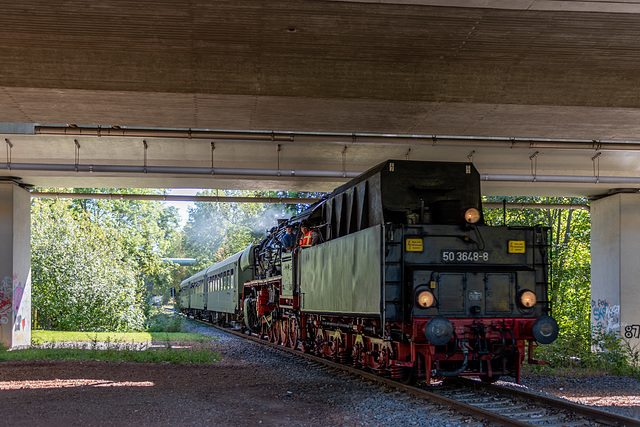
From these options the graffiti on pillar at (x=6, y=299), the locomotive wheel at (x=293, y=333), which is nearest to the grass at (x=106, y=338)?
the graffiti on pillar at (x=6, y=299)

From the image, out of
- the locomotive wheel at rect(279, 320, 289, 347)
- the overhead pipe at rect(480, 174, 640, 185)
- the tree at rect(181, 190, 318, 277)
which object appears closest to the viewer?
the overhead pipe at rect(480, 174, 640, 185)

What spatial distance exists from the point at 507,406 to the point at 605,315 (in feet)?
35.4

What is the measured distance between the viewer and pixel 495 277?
9.05 metres

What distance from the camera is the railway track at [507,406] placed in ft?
23.3

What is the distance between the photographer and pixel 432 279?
347 inches

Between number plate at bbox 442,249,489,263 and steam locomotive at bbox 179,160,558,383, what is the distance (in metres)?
0.01

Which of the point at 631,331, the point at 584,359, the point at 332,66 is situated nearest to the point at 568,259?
the point at 631,331

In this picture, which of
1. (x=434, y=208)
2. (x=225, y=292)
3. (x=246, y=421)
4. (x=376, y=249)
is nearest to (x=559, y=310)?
(x=225, y=292)

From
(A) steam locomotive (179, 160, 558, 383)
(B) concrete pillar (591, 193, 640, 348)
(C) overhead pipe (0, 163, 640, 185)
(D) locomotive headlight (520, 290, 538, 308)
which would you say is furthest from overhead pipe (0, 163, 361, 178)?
(B) concrete pillar (591, 193, 640, 348)

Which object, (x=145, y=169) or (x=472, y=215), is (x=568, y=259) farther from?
(x=472, y=215)

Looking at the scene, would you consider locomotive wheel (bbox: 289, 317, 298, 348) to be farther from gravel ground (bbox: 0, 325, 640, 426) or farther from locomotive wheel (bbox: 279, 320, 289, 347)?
gravel ground (bbox: 0, 325, 640, 426)

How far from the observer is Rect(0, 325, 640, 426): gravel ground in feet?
25.0

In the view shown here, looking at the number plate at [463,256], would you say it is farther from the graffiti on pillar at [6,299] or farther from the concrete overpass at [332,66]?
the graffiti on pillar at [6,299]

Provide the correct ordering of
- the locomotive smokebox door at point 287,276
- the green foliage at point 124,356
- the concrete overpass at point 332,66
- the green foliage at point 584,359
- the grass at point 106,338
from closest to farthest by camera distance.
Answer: the concrete overpass at point 332,66, the green foliage at point 584,359, the green foliage at point 124,356, the locomotive smokebox door at point 287,276, the grass at point 106,338
